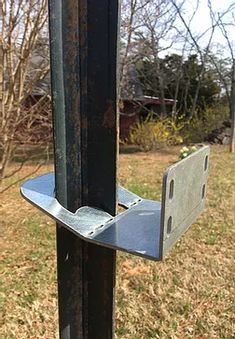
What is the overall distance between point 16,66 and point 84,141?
3.03m

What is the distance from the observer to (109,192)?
0.81 meters

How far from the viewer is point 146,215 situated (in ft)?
2.60

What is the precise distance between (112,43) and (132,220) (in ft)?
1.17

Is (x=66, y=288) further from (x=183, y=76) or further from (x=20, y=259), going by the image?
(x=183, y=76)

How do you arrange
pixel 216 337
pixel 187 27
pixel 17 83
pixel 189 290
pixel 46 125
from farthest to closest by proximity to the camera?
pixel 187 27
pixel 46 125
pixel 17 83
pixel 189 290
pixel 216 337

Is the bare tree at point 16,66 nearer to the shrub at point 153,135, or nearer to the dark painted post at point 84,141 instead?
the dark painted post at point 84,141

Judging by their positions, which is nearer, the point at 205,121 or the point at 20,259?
the point at 20,259

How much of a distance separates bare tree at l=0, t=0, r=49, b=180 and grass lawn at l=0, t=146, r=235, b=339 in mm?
903

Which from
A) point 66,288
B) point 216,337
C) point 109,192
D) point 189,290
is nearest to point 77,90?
point 109,192

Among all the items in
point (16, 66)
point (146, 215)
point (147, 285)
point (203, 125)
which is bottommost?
point (147, 285)

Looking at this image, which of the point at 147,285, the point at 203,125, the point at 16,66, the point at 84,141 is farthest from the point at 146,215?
the point at 203,125

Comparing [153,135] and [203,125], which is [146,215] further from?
[203,125]

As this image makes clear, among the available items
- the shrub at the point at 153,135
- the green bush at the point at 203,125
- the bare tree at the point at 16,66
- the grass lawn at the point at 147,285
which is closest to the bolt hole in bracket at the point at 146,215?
the grass lawn at the point at 147,285

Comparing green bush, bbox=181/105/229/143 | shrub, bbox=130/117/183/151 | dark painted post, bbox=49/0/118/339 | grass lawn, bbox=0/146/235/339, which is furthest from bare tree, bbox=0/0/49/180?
green bush, bbox=181/105/229/143
